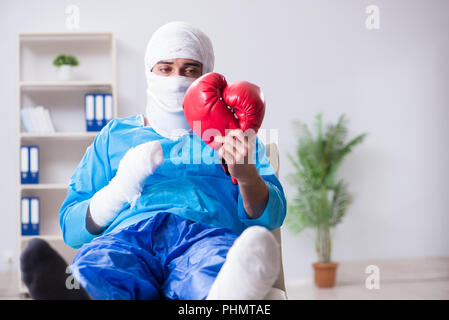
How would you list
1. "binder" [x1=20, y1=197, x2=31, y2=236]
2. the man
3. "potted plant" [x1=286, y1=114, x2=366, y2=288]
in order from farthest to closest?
"potted plant" [x1=286, y1=114, x2=366, y2=288]
"binder" [x1=20, y1=197, x2=31, y2=236]
the man

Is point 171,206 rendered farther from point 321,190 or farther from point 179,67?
point 321,190

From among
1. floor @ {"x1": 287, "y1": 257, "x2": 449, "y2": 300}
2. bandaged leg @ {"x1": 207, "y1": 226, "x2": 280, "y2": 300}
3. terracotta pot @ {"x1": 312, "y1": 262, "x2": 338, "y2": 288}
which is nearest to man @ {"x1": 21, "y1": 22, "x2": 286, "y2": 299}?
bandaged leg @ {"x1": 207, "y1": 226, "x2": 280, "y2": 300}

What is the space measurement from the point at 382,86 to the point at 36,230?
296 cm

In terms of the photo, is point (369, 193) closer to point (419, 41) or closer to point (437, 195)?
point (437, 195)

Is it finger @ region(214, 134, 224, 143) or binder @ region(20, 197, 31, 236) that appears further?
binder @ region(20, 197, 31, 236)

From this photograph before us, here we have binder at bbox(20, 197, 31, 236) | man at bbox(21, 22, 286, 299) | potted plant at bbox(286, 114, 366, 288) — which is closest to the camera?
A: man at bbox(21, 22, 286, 299)

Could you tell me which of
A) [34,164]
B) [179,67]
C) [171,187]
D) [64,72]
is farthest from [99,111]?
[171,187]

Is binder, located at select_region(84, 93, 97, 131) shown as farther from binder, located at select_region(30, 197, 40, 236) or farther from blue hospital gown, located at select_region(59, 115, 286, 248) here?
blue hospital gown, located at select_region(59, 115, 286, 248)

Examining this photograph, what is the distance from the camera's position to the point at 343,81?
395 cm

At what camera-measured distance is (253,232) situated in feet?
2.67

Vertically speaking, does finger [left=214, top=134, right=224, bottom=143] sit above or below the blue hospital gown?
above

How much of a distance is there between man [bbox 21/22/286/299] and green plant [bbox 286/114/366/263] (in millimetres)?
2312

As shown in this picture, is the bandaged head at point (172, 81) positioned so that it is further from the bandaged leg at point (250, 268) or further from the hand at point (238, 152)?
the bandaged leg at point (250, 268)

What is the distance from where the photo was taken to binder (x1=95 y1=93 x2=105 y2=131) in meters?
3.36
